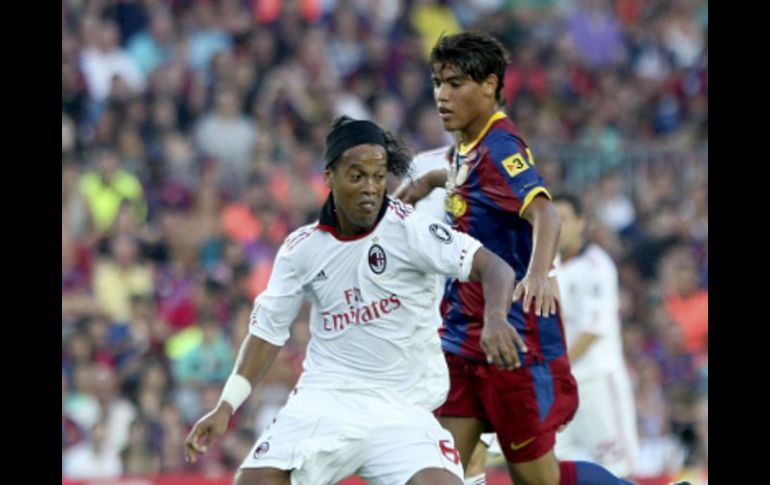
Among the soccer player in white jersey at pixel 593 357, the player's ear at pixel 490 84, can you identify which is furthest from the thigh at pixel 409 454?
the soccer player in white jersey at pixel 593 357

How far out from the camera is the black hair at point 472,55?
7.98 meters

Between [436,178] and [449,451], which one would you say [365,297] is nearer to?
[449,451]

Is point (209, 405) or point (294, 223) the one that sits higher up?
point (294, 223)

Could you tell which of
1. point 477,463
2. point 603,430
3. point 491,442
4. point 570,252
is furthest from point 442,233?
point 603,430

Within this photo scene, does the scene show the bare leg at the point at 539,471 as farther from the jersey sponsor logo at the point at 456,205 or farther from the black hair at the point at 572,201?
the black hair at the point at 572,201

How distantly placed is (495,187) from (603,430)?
381 centimetres

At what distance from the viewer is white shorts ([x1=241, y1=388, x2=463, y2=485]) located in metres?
7.47

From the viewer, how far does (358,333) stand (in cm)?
766

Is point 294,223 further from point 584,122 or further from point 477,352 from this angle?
point 477,352

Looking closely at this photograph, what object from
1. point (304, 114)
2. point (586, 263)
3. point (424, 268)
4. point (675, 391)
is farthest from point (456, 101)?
point (304, 114)
